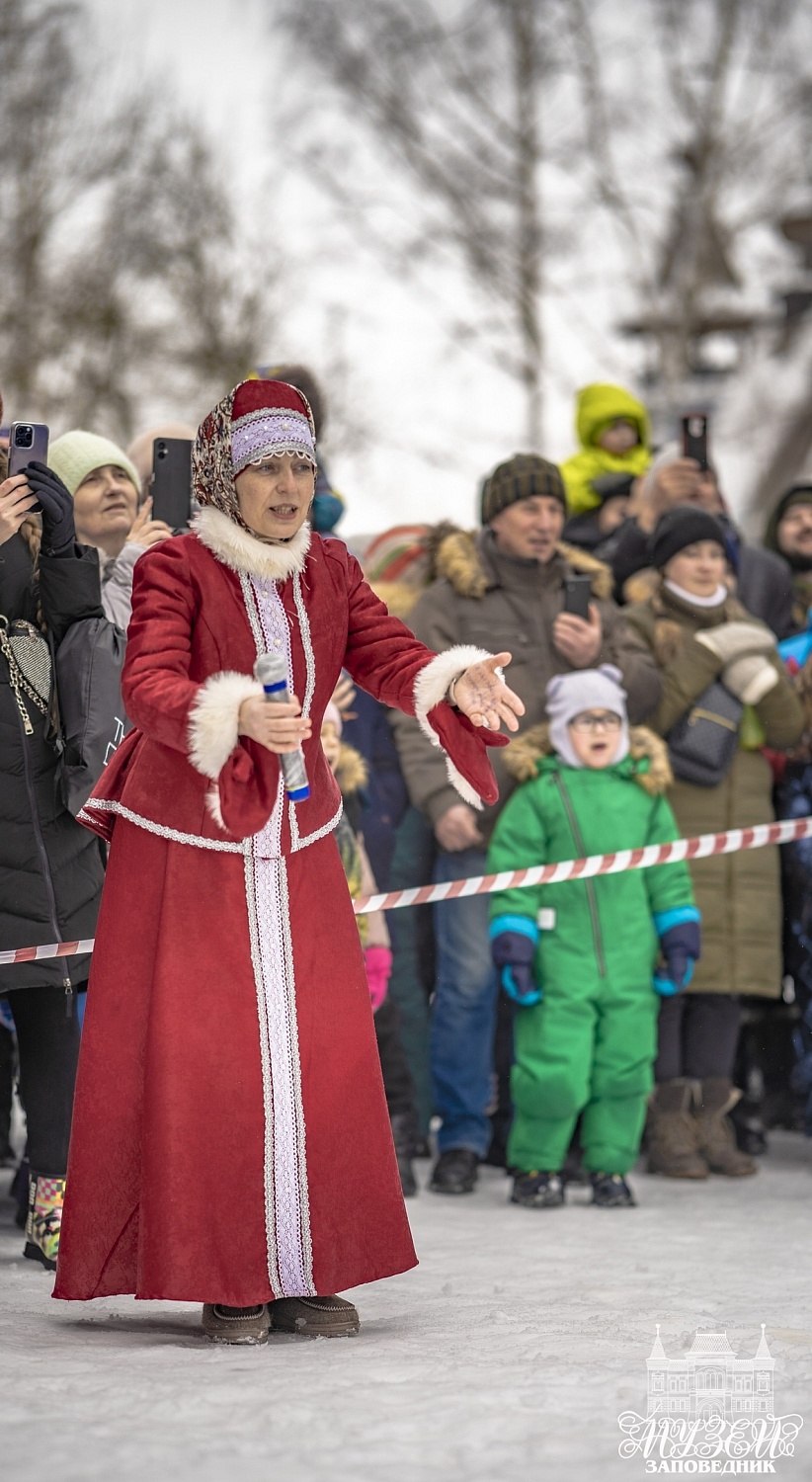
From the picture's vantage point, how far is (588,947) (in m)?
5.93

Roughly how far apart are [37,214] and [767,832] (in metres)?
16.6

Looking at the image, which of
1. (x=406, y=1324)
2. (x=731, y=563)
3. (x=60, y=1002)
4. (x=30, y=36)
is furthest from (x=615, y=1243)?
(x=30, y=36)

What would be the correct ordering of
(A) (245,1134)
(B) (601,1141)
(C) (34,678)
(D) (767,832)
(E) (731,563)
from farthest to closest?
(E) (731,563) < (D) (767,832) < (B) (601,1141) < (C) (34,678) < (A) (245,1134)

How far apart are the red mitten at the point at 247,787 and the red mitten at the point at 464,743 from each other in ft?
1.54

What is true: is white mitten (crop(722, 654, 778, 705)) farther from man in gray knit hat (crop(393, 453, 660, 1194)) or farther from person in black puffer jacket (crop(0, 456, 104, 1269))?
person in black puffer jacket (crop(0, 456, 104, 1269))

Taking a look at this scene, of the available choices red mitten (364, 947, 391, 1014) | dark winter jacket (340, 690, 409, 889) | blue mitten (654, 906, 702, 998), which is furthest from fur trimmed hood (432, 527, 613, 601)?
red mitten (364, 947, 391, 1014)

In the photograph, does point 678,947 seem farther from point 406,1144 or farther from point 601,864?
point 406,1144

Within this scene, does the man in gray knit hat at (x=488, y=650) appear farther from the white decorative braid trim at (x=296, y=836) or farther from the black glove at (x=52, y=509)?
the white decorative braid trim at (x=296, y=836)

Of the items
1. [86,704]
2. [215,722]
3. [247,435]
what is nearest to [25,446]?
[86,704]

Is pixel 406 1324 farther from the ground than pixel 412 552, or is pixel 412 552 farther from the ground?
pixel 412 552

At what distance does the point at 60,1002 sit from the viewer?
476 cm

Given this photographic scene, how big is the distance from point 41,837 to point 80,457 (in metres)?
1.38

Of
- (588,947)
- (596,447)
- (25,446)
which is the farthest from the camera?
(596,447)

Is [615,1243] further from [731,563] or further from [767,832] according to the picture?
[731,563]
